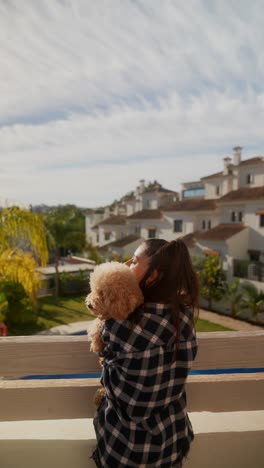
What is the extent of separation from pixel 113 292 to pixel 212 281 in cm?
1759

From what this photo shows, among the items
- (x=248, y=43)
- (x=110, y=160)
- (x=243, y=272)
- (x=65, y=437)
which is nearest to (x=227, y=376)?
(x=65, y=437)

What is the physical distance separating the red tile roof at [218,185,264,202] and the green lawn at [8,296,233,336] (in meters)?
8.26

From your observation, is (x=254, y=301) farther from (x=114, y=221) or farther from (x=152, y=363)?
(x=114, y=221)

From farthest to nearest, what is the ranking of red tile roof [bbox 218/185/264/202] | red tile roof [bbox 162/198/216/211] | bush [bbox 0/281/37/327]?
red tile roof [bbox 162/198/216/211], red tile roof [bbox 218/185/264/202], bush [bbox 0/281/37/327]

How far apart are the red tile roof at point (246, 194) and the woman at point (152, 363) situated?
1988cm

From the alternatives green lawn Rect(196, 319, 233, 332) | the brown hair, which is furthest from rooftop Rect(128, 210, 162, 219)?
the brown hair

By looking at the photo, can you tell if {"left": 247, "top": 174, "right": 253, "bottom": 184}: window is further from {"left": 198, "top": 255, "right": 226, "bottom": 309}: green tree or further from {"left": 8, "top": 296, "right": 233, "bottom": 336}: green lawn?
{"left": 8, "top": 296, "right": 233, "bottom": 336}: green lawn

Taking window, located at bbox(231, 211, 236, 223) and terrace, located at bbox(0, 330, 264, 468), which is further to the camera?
window, located at bbox(231, 211, 236, 223)

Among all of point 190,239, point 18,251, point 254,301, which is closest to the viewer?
point 18,251

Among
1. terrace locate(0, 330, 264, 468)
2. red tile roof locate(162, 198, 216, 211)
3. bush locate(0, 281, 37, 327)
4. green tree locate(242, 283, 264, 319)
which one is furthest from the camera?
red tile roof locate(162, 198, 216, 211)

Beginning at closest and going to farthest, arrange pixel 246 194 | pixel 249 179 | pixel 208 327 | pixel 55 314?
pixel 208 327, pixel 55 314, pixel 246 194, pixel 249 179

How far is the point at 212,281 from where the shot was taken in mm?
18016

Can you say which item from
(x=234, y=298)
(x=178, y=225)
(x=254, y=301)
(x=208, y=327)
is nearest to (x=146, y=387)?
(x=208, y=327)

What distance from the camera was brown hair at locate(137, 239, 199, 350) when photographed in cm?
119
